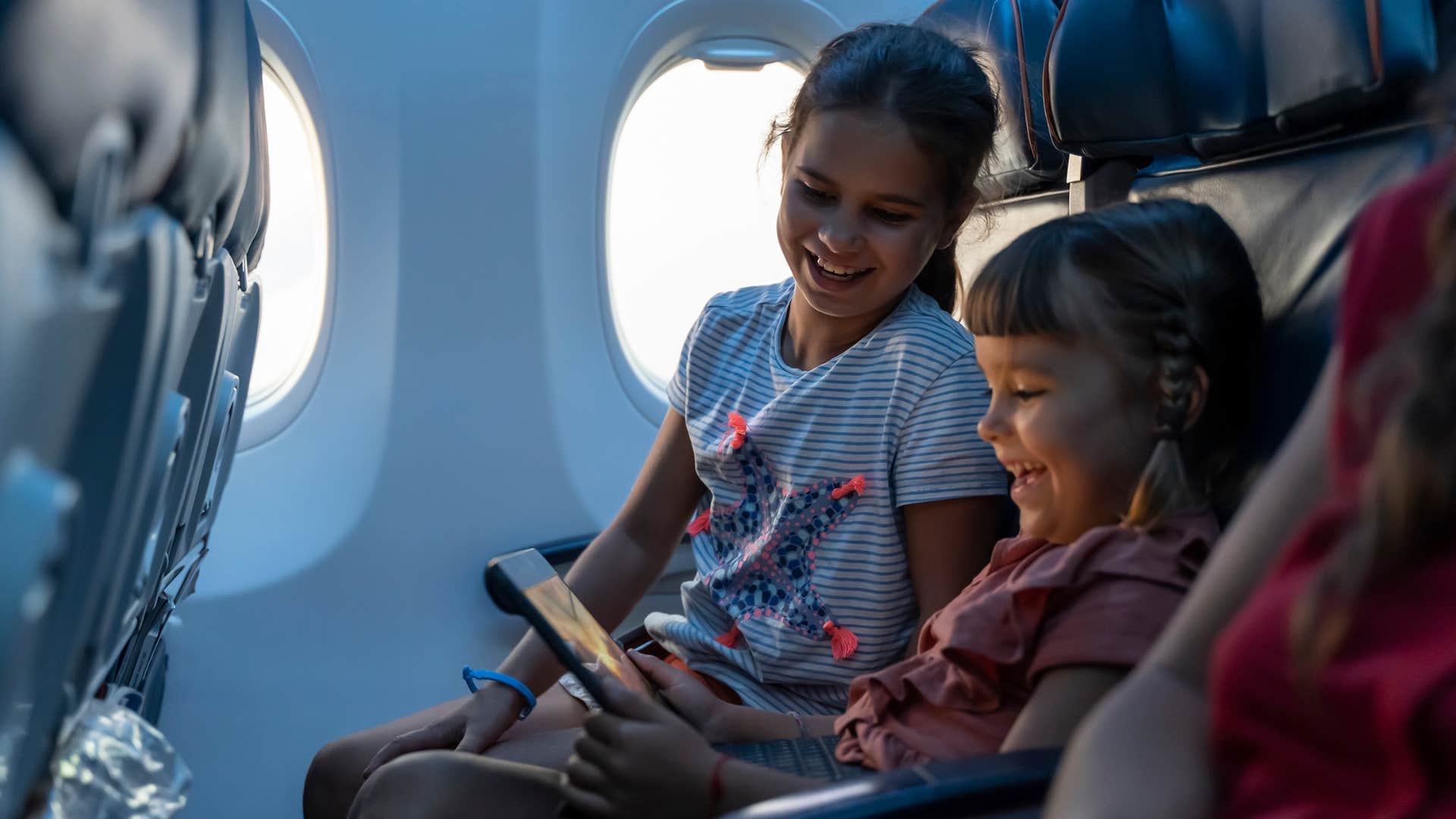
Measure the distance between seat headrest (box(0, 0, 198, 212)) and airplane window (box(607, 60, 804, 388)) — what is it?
6.93 ft

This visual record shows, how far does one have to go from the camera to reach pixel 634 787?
1031mm

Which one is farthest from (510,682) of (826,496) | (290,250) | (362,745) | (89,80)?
(290,250)

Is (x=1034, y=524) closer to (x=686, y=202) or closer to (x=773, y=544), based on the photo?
(x=773, y=544)

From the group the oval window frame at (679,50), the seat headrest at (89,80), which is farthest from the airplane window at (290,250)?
the seat headrest at (89,80)

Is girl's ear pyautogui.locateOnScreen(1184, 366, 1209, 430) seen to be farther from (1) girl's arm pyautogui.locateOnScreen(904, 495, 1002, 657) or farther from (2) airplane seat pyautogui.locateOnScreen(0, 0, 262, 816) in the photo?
(2) airplane seat pyautogui.locateOnScreen(0, 0, 262, 816)

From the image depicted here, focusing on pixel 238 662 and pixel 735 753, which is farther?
pixel 238 662

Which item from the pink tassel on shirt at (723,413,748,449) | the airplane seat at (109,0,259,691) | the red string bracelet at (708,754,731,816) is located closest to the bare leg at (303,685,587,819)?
the airplane seat at (109,0,259,691)

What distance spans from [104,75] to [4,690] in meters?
0.30

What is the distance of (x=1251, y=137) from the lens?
1.22m

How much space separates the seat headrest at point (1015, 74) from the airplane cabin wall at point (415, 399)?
1115 millimetres

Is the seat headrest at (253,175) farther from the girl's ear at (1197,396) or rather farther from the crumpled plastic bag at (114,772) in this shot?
the girl's ear at (1197,396)

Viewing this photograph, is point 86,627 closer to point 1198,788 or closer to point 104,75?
point 104,75

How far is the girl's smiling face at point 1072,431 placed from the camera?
1104mm

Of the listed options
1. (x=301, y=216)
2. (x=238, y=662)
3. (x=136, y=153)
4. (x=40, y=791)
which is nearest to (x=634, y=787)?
(x=40, y=791)
